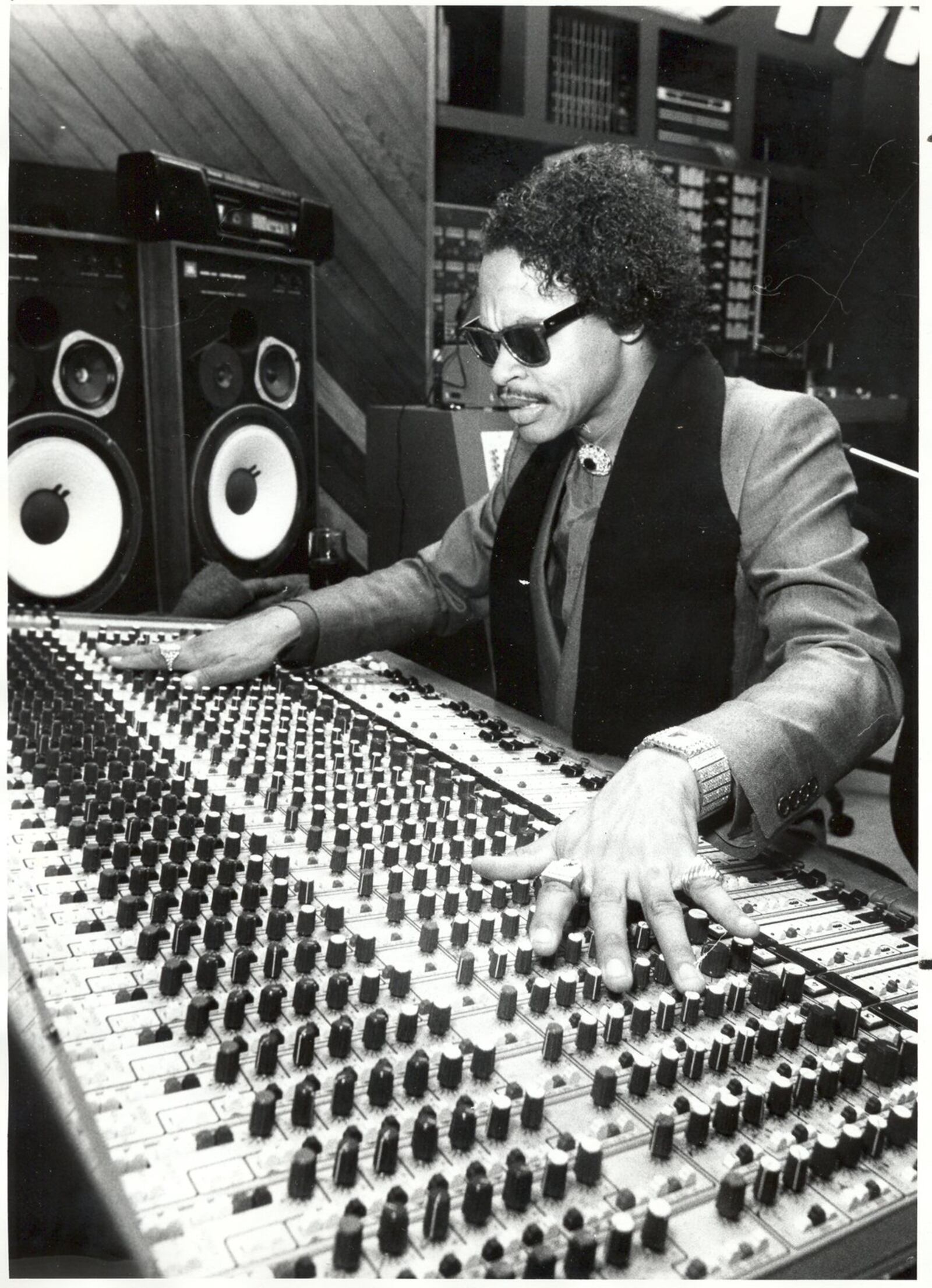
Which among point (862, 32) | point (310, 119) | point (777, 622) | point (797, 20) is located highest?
point (310, 119)

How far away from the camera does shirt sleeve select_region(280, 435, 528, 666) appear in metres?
1.75

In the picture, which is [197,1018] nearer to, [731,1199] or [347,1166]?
[347,1166]

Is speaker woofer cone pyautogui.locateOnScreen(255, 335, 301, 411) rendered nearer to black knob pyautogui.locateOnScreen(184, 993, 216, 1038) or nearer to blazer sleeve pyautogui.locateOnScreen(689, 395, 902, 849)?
blazer sleeve pyautogui.locateOnScreen(689, 395, 902, 849)

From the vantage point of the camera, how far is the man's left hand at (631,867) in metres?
0.80

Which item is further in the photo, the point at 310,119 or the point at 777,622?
the point at 310,119

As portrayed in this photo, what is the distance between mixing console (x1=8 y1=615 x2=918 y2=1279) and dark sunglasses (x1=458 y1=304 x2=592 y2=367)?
72cm

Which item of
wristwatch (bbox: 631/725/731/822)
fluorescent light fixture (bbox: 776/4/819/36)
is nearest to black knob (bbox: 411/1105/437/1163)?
wristwatch (bbox: 631/725/731/822)

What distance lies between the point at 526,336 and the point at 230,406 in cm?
134

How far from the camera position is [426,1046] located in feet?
2.28

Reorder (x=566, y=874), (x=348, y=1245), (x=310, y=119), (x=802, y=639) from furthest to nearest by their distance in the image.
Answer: (x=310, y=119) → (x=802, y=639) → (x=566, y=874) → (x=348, y=1245)

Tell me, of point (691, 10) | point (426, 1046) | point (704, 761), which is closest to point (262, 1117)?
point (426, 1046)

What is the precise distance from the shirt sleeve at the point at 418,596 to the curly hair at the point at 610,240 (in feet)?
1.21

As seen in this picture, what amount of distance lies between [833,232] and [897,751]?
0.98 m

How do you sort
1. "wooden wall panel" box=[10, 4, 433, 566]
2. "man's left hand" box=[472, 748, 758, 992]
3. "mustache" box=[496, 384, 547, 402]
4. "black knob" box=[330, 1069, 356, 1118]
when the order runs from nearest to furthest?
"black knob" box=[330, 1069, 356, 1118] → "man's left hand" box=[472, 748, 758, 992] → "mustache" box=[496, 384, 547, 402] → "wooden wall panel" box=[10, 4, 433, 566]
